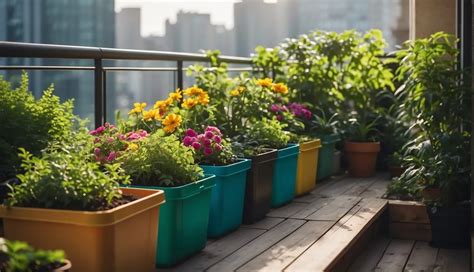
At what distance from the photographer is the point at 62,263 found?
175 centimetres

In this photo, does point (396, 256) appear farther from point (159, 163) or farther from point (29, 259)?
point (29, 259)

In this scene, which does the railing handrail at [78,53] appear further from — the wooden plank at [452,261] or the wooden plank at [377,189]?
the wooden plank at [452,261]

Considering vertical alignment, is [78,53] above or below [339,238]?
above

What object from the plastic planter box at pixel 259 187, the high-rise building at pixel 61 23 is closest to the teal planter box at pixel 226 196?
the plastic planter box at pixel 259 187

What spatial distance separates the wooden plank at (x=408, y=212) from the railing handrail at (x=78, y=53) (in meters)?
1.57

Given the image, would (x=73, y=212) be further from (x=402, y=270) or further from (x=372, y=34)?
(x=372, y=34)

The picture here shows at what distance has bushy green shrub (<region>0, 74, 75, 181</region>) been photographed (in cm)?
233

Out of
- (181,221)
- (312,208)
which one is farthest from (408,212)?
(181,221)

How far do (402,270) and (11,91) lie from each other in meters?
1.98

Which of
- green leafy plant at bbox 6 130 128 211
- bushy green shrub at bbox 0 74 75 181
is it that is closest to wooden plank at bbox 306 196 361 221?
bushy green shrub at bbox 0 74 75 181

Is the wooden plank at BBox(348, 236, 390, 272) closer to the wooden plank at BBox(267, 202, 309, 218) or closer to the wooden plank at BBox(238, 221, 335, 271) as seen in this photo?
the wooden plank at BBox(238, 221, 335, 271)

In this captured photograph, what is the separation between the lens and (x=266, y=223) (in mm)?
3350

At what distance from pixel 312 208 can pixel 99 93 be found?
137 cm

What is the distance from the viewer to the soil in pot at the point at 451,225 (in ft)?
11.5
